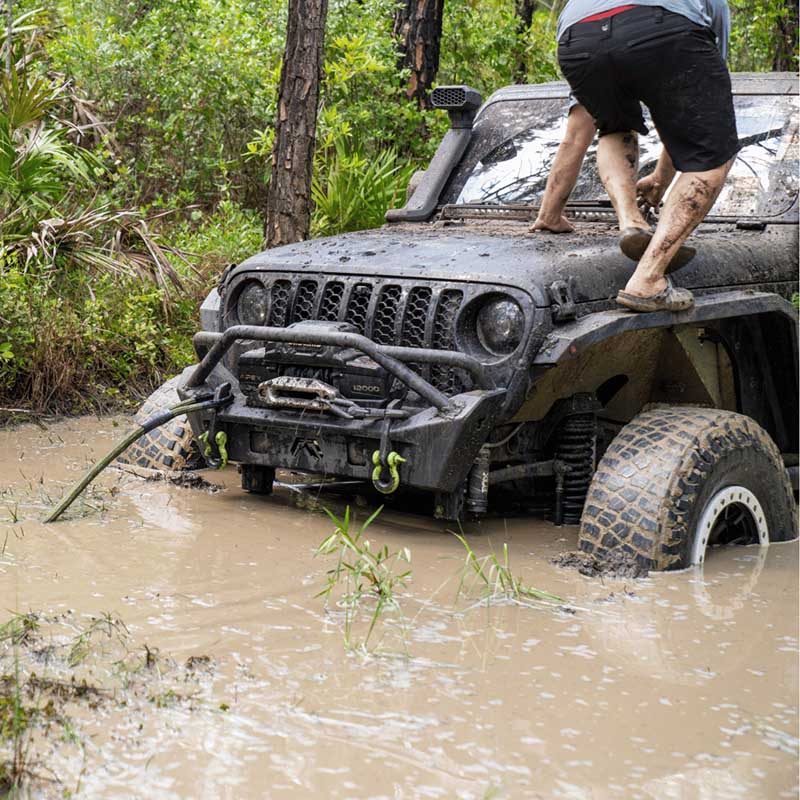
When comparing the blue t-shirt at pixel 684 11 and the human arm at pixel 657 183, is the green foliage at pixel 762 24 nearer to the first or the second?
the human arm at pixel 657 183

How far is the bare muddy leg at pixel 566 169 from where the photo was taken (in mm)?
5320

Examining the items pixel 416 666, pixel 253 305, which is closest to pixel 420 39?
pixel 253 305

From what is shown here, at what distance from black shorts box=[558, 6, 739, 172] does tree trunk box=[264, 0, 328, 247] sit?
2.98m

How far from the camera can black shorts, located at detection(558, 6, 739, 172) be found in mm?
4738

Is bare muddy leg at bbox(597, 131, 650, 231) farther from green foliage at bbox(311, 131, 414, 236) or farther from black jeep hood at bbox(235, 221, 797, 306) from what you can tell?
green foliage at bbox(311, 131, 414, 236)

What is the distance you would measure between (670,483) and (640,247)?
36.1 inches

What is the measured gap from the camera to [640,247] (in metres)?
4.80

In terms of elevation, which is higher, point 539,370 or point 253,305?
point 253,305

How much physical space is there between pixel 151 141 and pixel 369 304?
665cm

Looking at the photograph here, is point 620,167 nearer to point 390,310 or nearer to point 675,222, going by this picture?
point 675,222

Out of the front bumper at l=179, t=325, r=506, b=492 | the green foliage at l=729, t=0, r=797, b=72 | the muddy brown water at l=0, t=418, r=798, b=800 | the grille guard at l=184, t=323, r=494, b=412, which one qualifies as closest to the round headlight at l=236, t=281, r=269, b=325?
the front bumper at l=179, t=325, r=506, b=492

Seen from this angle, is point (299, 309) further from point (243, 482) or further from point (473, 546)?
point (473, 546)

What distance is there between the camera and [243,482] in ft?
17.5

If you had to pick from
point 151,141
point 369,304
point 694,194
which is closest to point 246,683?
point 369,304
